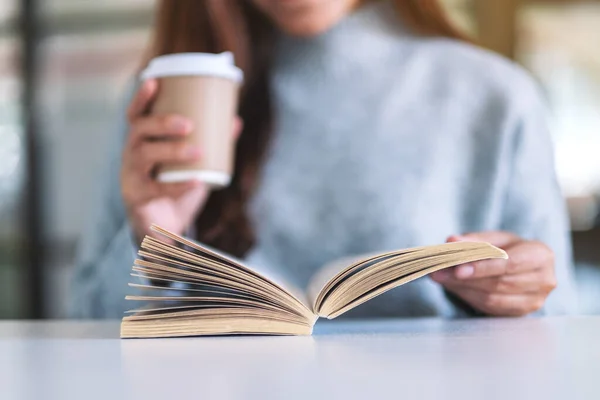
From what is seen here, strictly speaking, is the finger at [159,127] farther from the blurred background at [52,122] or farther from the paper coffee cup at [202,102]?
the blurred background at [52,122]

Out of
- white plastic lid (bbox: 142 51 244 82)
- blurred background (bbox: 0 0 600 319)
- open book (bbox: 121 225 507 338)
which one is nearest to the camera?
open book (bbox: 121 225 507 338)

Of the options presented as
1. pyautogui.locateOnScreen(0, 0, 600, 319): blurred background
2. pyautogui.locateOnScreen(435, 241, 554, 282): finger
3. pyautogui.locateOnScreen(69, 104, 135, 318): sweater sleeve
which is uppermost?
pyautogui.locateOnScreen(0, 0, 600, 319): blurred background

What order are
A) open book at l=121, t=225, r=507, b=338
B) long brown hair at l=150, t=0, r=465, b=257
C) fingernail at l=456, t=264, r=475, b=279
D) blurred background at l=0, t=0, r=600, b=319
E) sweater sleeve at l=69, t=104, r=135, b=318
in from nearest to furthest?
open book at l=121, t=225, r=507, b=338 < fingernail at l=456, t=264, r=475, b=279 < sweater sleeve at l=69, t=104, r=135, b=318 < long brown hair at l=150, t=0, r=465, b=257 < blurred background at l=0, t=0, r=600, b=319

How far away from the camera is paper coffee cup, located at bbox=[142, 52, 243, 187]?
3.24 ft

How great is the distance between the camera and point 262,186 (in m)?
1.37

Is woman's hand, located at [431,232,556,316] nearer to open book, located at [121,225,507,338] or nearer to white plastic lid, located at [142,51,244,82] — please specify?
open book, located at [121,225,507,338]

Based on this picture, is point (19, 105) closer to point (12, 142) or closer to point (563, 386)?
point (12, 142)

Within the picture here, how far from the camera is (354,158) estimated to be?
1.33 meters

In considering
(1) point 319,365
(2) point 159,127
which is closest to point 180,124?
(2) point 159,127

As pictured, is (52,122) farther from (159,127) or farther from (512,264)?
(512,264)

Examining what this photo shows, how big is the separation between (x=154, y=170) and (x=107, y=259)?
0.73 ft

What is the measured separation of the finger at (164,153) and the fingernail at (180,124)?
2 centimetres

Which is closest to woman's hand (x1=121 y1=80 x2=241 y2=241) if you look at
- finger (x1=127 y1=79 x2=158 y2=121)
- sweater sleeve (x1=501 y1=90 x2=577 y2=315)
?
finger (x1=127 y1=79 x2=158 y2=121)

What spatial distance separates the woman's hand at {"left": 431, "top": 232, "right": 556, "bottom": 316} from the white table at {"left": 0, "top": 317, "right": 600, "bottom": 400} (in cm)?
14
